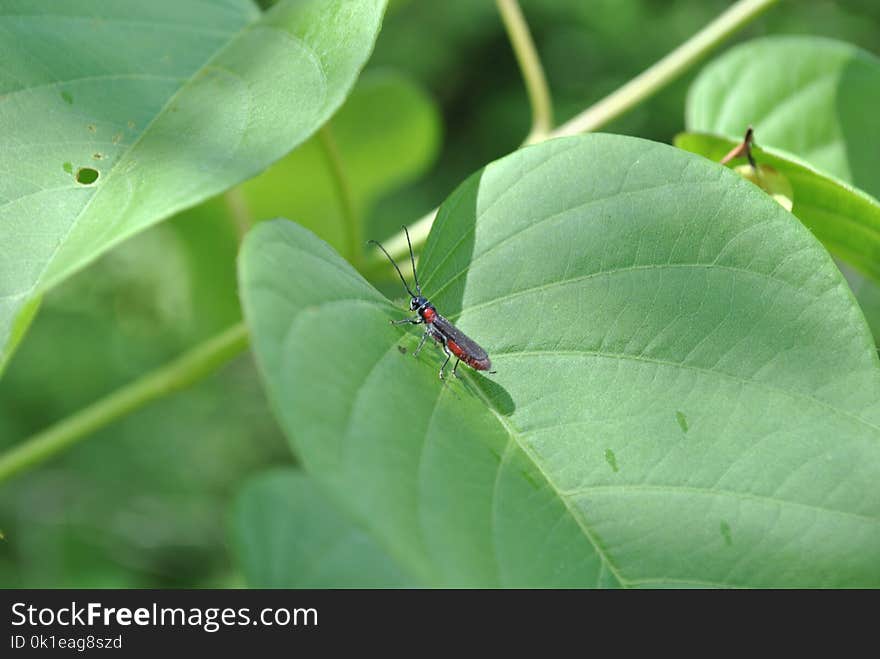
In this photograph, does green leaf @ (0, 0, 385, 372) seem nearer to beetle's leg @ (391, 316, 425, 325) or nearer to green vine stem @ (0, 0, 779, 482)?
beetle's leg @ (391, 316, 425, 325)

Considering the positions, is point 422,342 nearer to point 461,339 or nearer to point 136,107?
point 461,339

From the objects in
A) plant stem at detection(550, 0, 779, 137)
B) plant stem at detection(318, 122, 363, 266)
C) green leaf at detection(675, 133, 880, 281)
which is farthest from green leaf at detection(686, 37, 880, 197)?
plant stem at detection(318, 122, 363, 266)

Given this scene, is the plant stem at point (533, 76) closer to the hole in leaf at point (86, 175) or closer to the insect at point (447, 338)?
the insect at point (447, 338)

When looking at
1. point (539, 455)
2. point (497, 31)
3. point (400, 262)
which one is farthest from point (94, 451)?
point (497, 31)

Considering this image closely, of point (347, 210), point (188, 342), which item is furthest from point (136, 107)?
point (188, 342)

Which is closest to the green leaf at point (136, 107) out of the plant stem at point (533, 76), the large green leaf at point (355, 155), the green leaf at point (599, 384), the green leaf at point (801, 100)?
the green leaf at point (599, 384)

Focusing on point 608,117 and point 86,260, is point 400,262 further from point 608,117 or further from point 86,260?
point 86,260

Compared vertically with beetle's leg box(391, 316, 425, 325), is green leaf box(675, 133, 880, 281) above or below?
above
